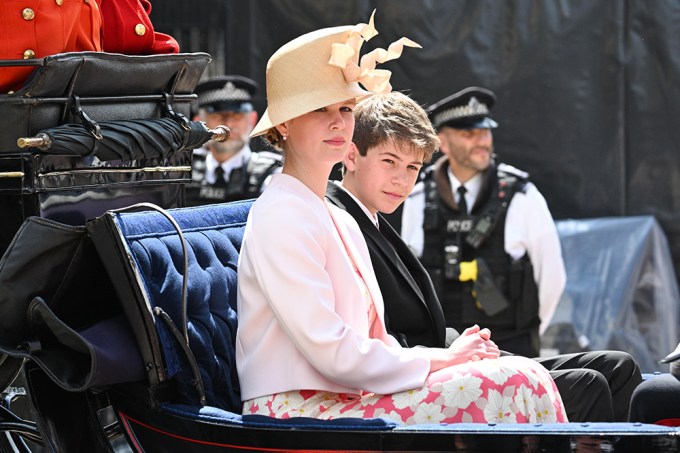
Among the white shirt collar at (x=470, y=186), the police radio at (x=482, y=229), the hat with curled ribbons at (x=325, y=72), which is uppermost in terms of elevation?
the hat with curled ribbons at (x=325, y=72)

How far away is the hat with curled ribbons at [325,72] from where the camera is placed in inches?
133

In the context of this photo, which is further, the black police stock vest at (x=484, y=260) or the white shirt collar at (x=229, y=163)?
the white shirt collar at (x=229, y=163)

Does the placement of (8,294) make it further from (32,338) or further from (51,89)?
(51,89)

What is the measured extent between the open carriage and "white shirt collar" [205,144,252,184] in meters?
4.38

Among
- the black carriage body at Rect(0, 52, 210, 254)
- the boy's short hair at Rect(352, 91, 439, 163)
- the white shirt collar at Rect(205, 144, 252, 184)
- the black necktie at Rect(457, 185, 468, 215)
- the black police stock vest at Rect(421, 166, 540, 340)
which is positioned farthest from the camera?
the white shirt collar at Rect(205, 144, 252, 184)

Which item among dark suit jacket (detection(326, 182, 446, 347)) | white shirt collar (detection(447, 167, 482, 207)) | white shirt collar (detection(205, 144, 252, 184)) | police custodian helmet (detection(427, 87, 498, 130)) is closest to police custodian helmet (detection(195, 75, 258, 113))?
white shirt collar (detection(205, 144, 252, 184))

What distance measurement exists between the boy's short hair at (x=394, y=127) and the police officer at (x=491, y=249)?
129 inches

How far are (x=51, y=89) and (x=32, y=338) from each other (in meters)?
0.69

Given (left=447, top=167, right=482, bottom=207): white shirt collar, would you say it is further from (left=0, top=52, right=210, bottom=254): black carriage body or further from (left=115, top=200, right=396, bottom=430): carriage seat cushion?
(left=115, top=200, right=396, bottom=430): carriage seat cushion

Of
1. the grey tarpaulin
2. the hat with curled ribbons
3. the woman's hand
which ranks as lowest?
the grey tarpaulin

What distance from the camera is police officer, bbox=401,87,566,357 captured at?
7.23m

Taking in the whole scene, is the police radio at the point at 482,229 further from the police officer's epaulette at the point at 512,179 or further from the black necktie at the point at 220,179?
the black necktie at the point at 220,179

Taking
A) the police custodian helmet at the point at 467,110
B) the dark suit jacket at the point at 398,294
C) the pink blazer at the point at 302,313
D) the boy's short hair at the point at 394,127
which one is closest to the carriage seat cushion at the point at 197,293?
the pink blazer at the point at 302,313

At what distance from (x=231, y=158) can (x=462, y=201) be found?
1.61 m
